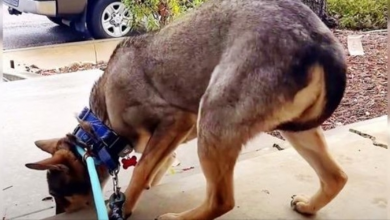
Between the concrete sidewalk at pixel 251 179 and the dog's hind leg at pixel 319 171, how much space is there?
0.23ft

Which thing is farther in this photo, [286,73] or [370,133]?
[370,133]

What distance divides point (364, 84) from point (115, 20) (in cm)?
426

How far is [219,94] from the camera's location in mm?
2771

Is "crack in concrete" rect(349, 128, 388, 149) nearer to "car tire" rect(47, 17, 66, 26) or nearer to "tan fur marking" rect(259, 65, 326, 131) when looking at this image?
"tan fur marking" rect(259, 65, 326, 131)

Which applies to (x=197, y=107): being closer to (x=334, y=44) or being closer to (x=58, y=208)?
(x=334, y=44)

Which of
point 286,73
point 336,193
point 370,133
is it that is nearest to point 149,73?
point 286,73

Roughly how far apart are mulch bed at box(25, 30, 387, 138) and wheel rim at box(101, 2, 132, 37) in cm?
141

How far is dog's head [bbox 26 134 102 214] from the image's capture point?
326cm

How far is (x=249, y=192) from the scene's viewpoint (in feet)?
11.2

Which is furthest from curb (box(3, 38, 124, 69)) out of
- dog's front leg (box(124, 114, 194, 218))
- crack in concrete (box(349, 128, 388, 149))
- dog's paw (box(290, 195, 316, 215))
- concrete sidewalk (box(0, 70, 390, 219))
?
dog's paw (box(290, 195, 316, 215))

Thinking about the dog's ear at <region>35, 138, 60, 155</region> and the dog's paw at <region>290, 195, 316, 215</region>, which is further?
the dog's ear at <region>35, 138, 60, 155</region>

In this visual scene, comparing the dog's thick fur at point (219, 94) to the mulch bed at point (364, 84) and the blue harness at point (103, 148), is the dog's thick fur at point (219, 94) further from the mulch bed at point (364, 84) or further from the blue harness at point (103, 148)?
the mulch bed at point (364, 84)

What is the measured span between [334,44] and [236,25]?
501 mm

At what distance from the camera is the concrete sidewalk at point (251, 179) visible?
3225 mm
